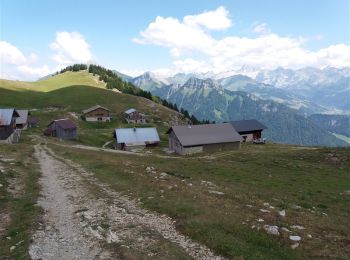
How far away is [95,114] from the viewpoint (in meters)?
166

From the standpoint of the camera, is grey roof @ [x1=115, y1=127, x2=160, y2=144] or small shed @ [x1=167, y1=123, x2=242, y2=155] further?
grey roof @ [x1=115, y1=127, x2=160, y2=144]

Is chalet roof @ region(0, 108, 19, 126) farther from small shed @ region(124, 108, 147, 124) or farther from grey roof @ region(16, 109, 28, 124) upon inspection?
small shed @ region(124, 108, 147, 124)

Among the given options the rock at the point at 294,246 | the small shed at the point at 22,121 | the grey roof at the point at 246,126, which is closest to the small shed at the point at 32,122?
the small shed at the point at 22,121

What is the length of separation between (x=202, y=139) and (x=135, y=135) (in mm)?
21644

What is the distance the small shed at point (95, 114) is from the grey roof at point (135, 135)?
202ft

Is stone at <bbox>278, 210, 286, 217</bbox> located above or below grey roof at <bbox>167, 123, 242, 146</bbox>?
below

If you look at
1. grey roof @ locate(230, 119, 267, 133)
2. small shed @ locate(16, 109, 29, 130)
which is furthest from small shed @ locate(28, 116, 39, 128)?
grey roof @ locate(230, 119, 267, 133)

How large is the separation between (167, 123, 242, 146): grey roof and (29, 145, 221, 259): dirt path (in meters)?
67.2

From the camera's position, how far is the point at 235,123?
428 feet

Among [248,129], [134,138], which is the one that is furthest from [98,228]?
[248,129]

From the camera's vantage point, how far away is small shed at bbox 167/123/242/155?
94.8 metres

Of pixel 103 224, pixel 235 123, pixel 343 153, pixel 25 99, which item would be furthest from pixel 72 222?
pixel 25 99

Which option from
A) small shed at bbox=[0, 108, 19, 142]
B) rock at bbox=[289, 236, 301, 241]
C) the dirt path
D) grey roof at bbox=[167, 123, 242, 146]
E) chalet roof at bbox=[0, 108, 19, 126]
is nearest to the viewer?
the dirt path

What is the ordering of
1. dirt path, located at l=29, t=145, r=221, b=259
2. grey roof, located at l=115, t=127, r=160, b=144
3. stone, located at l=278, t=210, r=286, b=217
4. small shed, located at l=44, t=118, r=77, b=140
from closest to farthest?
1. dirt path, located at l=29, t=145, r=221, b=259
2. stone, located at l=278, t=210, r=286, b=217
3. grey roof, located at l=115, t=127, r=160, b=144
4. small shed, located at l=44, t=118, r=77, b=140
